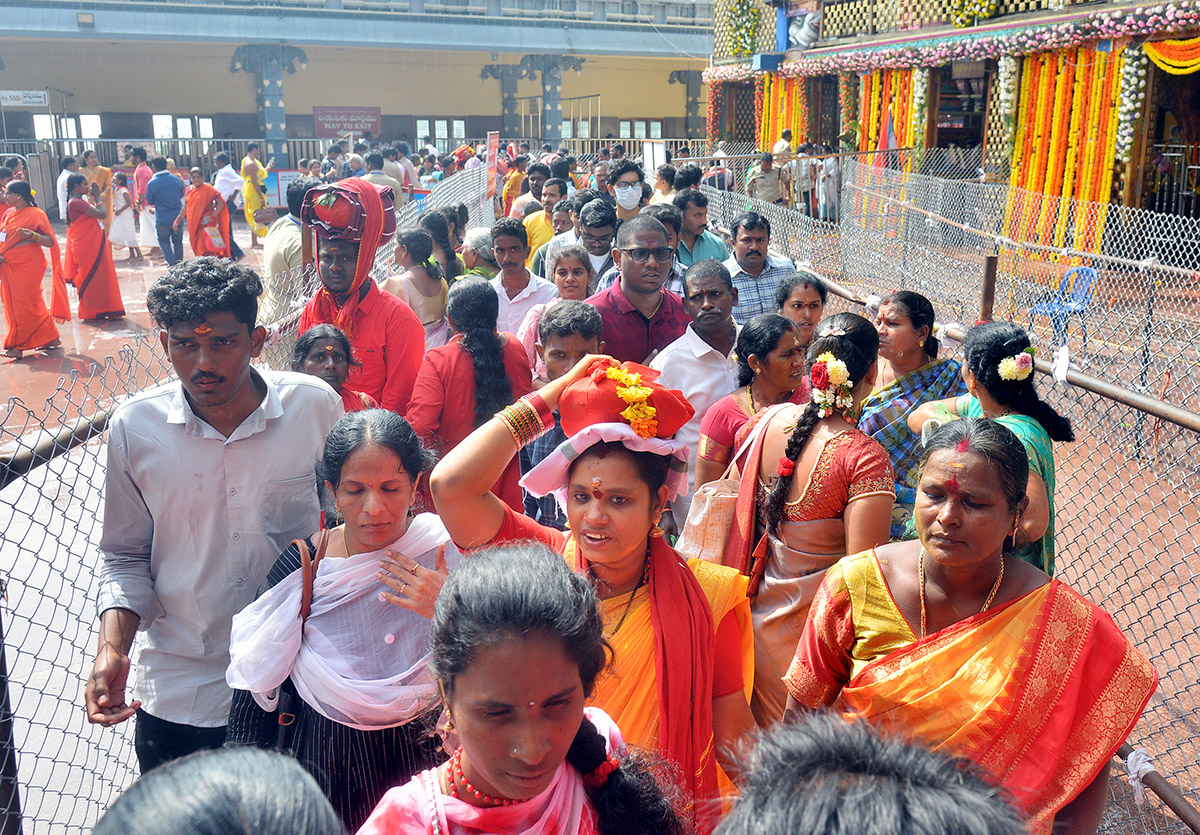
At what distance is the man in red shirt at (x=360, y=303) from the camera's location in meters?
4.34

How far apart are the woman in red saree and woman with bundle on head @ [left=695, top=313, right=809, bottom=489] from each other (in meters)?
11.4

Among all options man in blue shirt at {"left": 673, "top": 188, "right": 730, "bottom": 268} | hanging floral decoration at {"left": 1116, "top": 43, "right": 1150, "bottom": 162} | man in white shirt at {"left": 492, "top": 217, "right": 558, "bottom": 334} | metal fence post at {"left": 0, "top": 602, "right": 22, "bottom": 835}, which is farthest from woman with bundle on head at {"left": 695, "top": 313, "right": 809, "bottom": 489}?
hanging floral decoration at {"left": 1116, "top": 43, "right": 1150, "bottom": 162}

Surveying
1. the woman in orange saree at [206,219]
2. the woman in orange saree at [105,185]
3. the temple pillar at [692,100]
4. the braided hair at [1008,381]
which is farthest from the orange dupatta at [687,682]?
the temple pillar at [692,100]

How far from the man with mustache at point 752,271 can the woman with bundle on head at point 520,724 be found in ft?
14.5

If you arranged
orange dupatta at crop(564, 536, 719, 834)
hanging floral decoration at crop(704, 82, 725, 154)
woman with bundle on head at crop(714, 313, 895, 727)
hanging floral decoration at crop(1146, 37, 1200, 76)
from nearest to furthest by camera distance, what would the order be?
orange dupatta at crop(564, 536, 719, 834) < woman with bundle on head at crop(714, 313, 895, 727) < hanging floral decoration at crop(1146, 37, 1200, 76) < hanging floral decoration at crop(704, 82, 725, 154)

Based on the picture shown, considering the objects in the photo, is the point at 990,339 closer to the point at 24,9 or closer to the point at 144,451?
the point at 144,451

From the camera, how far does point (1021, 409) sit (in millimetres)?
3338

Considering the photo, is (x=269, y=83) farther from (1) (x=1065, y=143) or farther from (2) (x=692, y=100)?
(1) (x=1065, y=143)

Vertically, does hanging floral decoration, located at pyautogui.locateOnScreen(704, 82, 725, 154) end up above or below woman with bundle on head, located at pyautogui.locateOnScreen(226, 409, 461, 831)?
above

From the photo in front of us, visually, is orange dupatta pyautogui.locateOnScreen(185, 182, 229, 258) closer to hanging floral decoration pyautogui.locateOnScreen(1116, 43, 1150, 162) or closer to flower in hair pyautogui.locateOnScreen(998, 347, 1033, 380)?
hanging floral decoration pyautogui.locateOnScreen(1116, 43, 1150, 162)

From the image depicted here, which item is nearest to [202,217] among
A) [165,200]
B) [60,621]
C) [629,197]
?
[165,200]

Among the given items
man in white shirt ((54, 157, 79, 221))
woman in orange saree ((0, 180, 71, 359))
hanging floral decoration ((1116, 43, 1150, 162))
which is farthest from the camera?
man in white shirt ((54, 157, 79, 221))

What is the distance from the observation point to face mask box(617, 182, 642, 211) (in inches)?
312

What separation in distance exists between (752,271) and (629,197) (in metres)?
2.30
